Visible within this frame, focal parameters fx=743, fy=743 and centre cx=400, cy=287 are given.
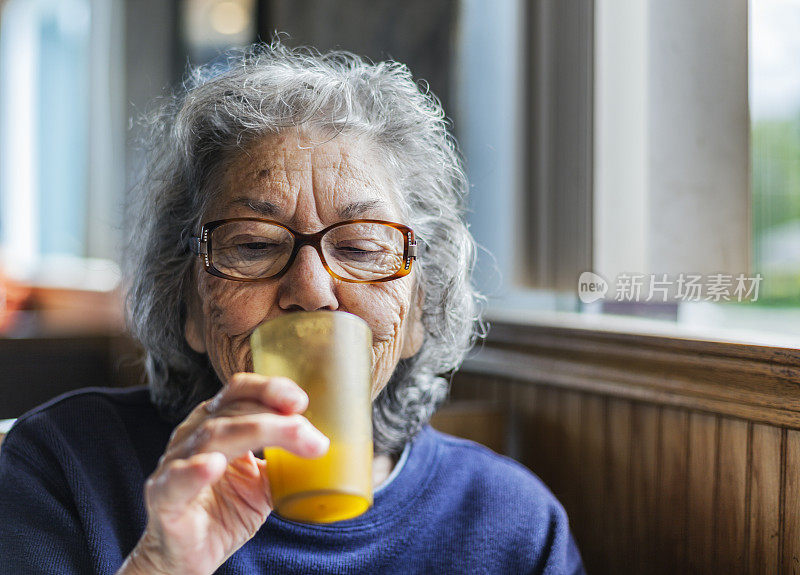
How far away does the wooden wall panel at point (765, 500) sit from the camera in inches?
40.9

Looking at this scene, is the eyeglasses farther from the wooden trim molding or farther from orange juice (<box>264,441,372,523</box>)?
the wooden trim molding

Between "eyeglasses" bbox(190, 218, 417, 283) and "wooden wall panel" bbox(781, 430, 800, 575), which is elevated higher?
"eyeglasses" bbox(190, 218, 417, 283)

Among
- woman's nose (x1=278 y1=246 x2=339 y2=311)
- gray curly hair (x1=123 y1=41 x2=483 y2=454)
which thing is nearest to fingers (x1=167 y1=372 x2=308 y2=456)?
woman's nose (x1=278 y1=246 x2=339 y2=311)

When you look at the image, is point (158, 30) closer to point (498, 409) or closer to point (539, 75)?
point (539, 75)

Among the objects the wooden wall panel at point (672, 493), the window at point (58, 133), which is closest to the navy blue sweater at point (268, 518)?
the wooden wall panel at point (672, 493)

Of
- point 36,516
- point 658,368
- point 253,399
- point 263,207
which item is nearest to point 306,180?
point 263,207

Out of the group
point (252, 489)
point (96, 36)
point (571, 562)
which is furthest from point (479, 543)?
point (96, 36)

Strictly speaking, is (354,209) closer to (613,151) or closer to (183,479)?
(183,479)

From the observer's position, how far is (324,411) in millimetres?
661

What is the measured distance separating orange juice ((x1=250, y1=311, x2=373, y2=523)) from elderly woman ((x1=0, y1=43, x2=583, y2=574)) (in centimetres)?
13

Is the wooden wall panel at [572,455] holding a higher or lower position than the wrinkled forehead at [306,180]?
lower

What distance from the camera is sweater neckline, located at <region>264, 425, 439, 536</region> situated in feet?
3.42

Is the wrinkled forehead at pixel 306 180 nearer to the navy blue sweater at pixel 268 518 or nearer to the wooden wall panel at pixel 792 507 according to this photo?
the navy blue sweater at pixel 268 518

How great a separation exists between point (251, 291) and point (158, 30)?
151 inches
